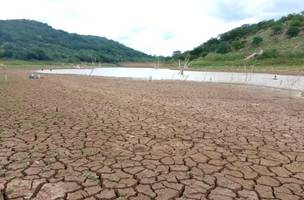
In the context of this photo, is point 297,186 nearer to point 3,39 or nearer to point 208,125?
point 208,125

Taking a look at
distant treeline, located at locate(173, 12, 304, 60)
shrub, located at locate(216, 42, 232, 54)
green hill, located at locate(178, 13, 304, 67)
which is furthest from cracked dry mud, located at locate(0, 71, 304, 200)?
shrub, located at locate(216, 42, 232, 54)

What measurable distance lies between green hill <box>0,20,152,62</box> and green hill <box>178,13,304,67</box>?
46.7 m

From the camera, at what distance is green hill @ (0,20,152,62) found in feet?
308

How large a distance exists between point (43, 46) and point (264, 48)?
3456 inches

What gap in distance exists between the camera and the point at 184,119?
8.64m

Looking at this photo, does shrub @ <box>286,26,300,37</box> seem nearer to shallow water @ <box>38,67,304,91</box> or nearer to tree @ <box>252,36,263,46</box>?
tree @ <box>252,36,263,46</box>

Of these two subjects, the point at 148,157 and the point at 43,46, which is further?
the point at 43,46

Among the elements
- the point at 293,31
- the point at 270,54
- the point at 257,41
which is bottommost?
the point at 270,54

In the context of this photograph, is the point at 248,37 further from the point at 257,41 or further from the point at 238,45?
the point at 257,41

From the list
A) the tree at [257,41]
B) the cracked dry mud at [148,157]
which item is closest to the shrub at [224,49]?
the tree at [257,41]

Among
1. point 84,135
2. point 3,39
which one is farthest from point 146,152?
point 3,39

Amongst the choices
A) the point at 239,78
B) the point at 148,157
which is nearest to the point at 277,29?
the point at 239,78

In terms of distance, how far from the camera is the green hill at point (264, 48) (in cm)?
5047

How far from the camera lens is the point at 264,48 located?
62281 mm
